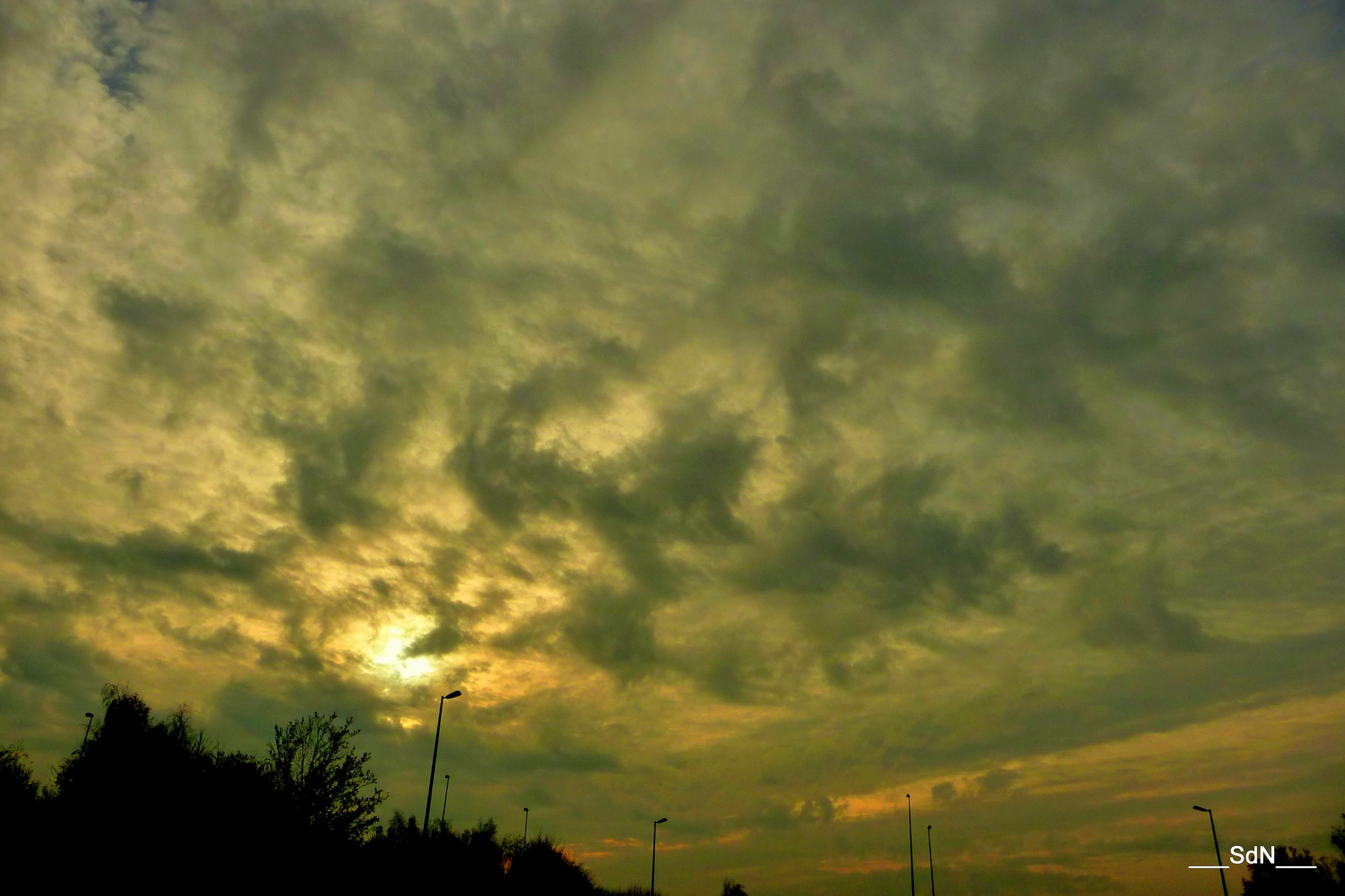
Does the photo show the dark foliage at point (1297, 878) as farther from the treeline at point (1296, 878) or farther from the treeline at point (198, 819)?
the treeline at point (198, 819)

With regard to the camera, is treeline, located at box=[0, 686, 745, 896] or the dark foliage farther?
the dark foliage

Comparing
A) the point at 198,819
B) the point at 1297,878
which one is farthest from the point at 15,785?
the point at 1297,878

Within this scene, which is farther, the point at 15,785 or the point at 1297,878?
the point at 1297,878

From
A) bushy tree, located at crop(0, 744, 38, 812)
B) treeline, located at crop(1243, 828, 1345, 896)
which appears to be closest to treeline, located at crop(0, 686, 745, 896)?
bushy tree, located at crop(0, 744, 38, 812)

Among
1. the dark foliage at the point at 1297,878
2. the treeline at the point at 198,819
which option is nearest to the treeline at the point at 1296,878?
the dark foliage at the point at 1297,878

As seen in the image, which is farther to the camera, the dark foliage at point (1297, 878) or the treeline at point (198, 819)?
the dark foliage at point (1297, 878)

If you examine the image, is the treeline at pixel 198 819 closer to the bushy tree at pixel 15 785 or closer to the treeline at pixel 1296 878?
the bushy tree at pixel 15 785

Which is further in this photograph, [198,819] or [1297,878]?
[1297,878]

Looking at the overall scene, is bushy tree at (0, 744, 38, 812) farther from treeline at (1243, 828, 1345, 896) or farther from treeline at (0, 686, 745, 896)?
treeline at (1243, 828, 1345, 896)

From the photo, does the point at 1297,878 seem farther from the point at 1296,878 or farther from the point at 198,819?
the point at 198,819

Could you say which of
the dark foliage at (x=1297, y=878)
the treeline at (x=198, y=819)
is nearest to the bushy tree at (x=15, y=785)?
the treeline at (x=198, y=819)

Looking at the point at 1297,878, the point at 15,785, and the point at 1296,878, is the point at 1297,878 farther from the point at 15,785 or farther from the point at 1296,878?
the point at 15,785

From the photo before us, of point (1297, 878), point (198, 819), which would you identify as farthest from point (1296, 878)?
point (198, 819)

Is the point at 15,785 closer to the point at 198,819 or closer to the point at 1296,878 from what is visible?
the point at 198,819
